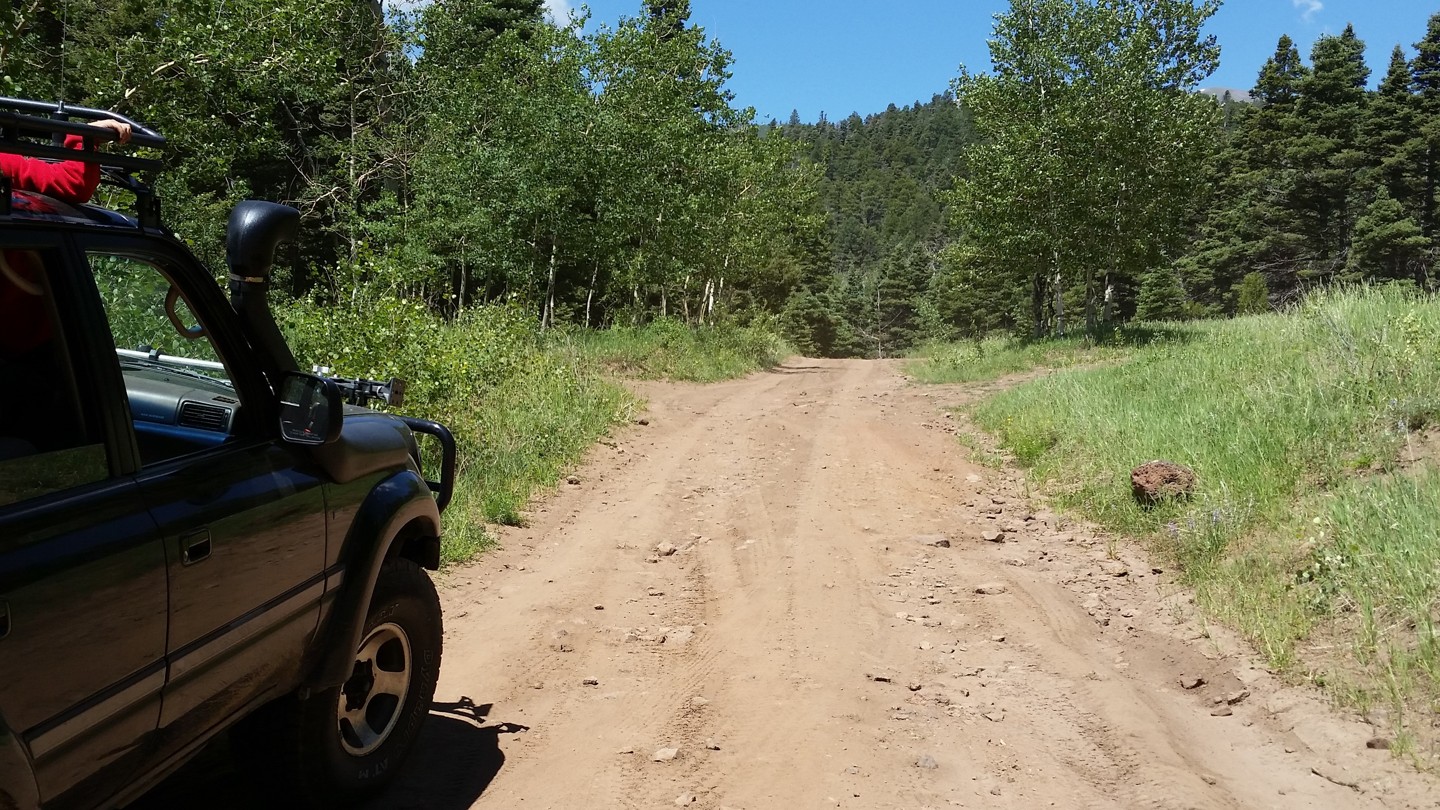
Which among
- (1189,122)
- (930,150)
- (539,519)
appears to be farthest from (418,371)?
(930,150)

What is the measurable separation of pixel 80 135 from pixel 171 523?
994 millimetres

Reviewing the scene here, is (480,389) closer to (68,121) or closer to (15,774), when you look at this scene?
(68,121)

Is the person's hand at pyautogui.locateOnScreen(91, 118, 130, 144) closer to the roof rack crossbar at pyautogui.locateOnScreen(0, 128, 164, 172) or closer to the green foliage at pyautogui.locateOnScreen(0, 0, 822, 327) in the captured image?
the roof rack crossbar at pyautogui.locateOnScreen(0, 128, 164, 172)

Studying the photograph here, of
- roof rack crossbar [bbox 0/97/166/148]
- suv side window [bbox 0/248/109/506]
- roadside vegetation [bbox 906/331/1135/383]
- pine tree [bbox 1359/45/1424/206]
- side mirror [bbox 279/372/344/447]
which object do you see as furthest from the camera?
pine tree [bbox 1359/45/1424/206]

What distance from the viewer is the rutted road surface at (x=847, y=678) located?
402 cm

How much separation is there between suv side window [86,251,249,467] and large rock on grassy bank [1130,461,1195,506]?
6451 millimetres

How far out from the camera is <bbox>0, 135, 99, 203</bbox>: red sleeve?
9.27 ft

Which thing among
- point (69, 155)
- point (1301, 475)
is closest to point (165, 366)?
point (69, 155)

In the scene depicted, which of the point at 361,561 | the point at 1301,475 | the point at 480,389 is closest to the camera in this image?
the point at 361,561

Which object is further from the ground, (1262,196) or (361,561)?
(1262,196)

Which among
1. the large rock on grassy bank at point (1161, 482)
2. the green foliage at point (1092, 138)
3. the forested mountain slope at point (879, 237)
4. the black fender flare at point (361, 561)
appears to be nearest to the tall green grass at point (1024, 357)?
the green foliage at point (1092, 138)

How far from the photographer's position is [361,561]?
3.38 metres

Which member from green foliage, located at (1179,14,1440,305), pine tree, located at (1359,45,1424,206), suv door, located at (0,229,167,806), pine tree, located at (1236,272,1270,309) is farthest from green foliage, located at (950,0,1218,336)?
pine tree, located at (1359,45,1424,206)

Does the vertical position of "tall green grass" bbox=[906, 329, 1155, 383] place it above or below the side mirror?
below
